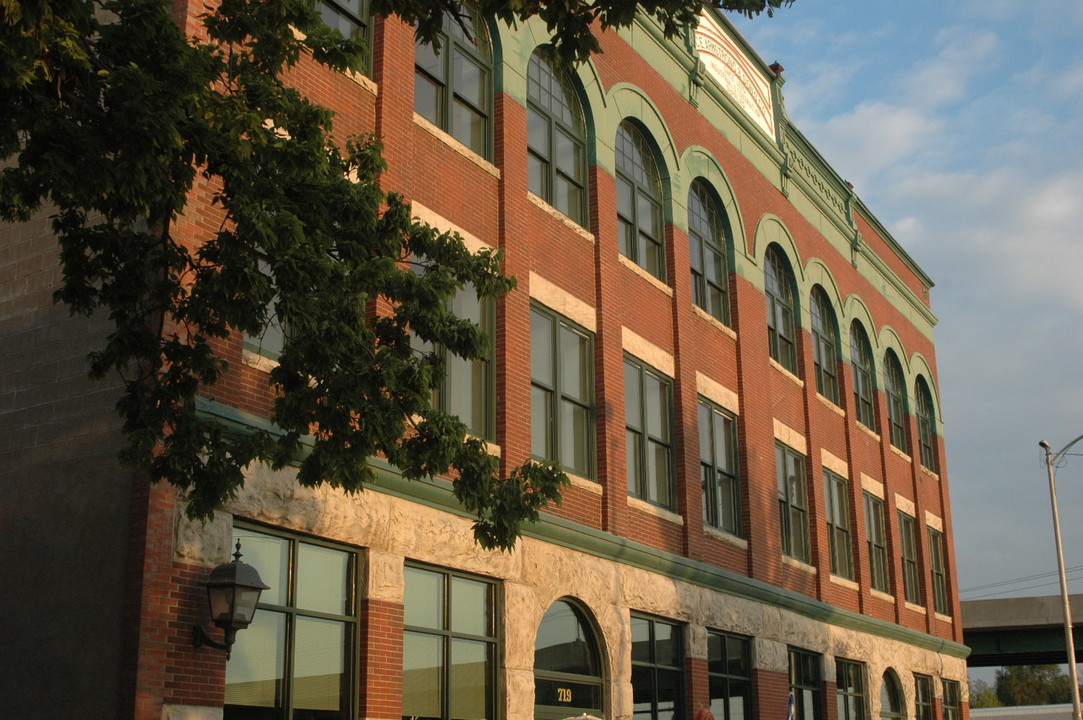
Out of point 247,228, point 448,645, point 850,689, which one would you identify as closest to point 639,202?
point 448,645

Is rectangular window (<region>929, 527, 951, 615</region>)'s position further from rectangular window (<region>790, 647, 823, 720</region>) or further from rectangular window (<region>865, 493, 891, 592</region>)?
rectangular window (<region>790, 647, 823, 720</region>)

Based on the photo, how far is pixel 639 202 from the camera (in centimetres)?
2252

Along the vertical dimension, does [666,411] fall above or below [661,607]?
above

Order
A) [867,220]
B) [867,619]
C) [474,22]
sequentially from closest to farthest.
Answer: [474,22]
[867,619]
[867,220]

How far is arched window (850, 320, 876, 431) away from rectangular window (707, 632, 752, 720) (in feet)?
34.6

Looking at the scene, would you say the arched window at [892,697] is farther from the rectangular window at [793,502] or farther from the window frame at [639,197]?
the window frame at [639,197]

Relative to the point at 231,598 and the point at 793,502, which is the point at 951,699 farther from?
the point at 231,598

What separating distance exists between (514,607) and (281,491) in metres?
4.32

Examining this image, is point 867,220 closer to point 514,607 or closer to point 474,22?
point 474,22

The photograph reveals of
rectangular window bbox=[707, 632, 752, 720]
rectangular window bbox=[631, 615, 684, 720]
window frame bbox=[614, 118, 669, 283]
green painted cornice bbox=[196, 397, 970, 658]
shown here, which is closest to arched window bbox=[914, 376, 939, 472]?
green painted cornice bbox=[196, 397, 970, 658]

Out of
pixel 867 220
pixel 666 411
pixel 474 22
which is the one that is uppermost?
pixel 867 220

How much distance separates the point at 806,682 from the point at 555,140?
1205 centimetres

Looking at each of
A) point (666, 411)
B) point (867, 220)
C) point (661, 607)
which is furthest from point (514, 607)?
point (867, 220)

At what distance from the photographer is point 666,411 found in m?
21.8
